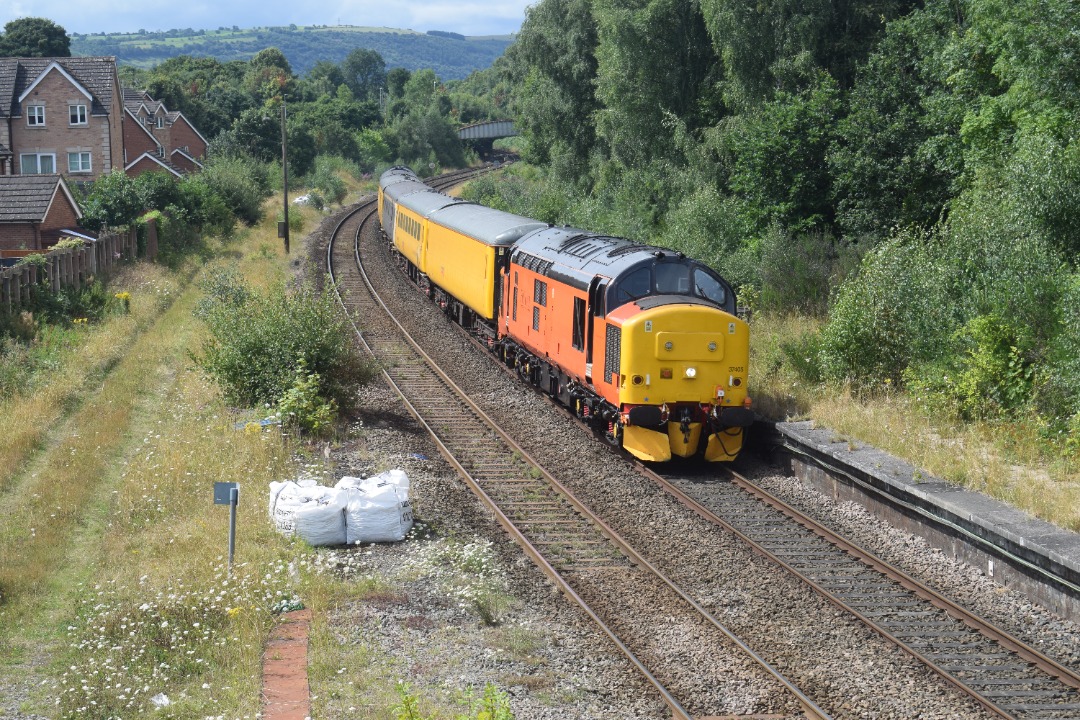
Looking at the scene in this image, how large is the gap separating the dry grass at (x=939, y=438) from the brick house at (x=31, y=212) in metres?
23.2

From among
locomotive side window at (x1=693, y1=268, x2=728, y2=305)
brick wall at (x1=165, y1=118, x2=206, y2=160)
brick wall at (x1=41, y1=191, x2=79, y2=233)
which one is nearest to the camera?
locomotive side window at (x1=693, y1=268, x2=728, y2=305)

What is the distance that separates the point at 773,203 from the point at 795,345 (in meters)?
8.52

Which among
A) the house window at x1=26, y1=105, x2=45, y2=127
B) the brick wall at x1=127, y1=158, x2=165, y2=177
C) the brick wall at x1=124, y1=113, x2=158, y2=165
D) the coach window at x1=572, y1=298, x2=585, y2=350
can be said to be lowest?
the coach window at x1=572, y1=298, x2=585, y2=350

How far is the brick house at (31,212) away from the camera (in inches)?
1287

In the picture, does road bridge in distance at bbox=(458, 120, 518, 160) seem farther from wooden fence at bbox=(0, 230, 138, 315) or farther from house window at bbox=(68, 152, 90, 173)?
wooden fence at bbox=(0, 230, 138, 315)

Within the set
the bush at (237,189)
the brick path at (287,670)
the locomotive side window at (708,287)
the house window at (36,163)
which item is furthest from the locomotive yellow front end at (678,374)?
the house window at (36,163)

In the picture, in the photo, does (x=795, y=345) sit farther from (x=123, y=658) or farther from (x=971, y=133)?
(x=123, y=658)

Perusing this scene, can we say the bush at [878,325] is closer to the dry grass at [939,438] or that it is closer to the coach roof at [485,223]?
the dry grass at [939,438]

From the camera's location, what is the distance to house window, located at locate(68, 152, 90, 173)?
175 feet

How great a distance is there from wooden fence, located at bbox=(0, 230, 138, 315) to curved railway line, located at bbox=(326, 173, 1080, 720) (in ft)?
36.6

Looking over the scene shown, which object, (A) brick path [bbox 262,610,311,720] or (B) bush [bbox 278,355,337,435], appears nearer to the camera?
(A) brick path [bbox 262,610,311,720]

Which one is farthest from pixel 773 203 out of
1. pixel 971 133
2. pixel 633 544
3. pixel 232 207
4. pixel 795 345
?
pixel 232 207

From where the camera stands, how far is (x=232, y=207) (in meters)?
49.9

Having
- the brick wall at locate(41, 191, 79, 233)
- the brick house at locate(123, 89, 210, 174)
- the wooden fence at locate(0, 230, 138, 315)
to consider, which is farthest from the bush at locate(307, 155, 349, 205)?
the wooden fence at locate(0, 230, 138, 315)
